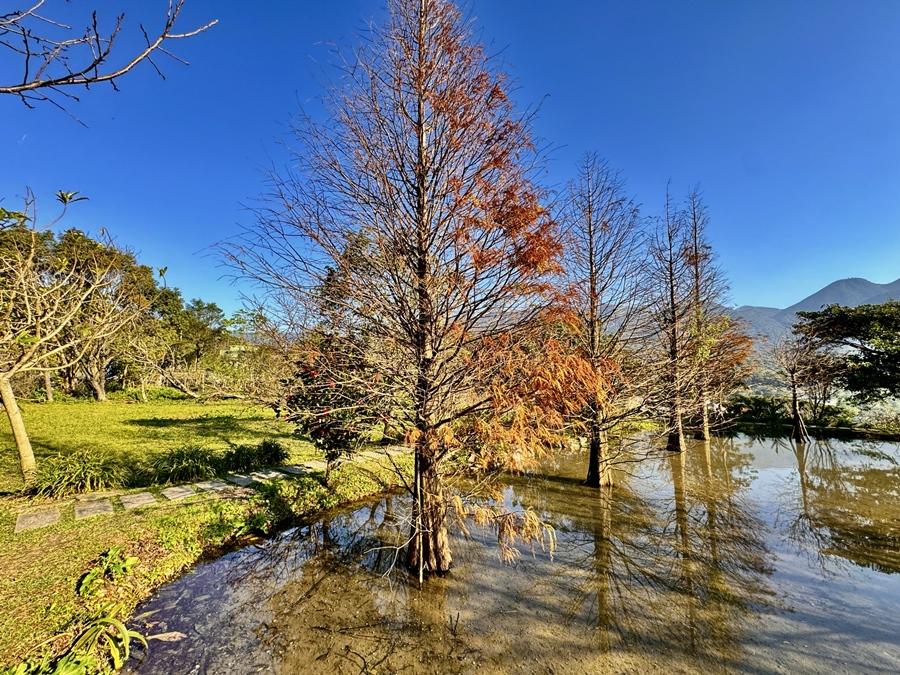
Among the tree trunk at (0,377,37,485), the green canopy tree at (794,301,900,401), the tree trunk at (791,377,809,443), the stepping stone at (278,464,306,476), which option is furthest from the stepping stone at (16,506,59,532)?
the green canopy tree at (794,301,900,401)

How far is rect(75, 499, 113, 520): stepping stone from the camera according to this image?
563 centimetres

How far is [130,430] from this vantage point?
12.1m

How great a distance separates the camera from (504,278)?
13.3 feet

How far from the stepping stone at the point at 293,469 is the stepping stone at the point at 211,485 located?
132 centimetres

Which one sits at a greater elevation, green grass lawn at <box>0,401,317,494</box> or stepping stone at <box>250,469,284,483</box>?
green grass lawn at <box>0,401,317,494</box>

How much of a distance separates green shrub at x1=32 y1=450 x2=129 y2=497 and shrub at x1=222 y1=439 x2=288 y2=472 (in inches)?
71.9

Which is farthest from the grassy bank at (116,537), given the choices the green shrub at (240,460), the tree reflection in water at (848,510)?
the tree reflection in water at (848,510)

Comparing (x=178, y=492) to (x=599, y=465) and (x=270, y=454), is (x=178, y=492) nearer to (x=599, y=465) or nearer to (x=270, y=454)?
(x=270, y=454)

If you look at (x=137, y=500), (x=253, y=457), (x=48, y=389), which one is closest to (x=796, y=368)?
(x=253, y=457)

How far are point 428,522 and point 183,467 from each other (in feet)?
20.2

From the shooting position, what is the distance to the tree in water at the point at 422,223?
404 centimetres

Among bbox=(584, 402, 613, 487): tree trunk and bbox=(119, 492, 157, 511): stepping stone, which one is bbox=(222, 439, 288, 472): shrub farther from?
bbox=(584, 402, 613, 487): tree trunk

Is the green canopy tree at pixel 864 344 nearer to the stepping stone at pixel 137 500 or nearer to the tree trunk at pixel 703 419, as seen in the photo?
the tree trunk at pixel 703 419

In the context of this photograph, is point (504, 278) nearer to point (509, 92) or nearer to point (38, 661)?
point (509, 92)
